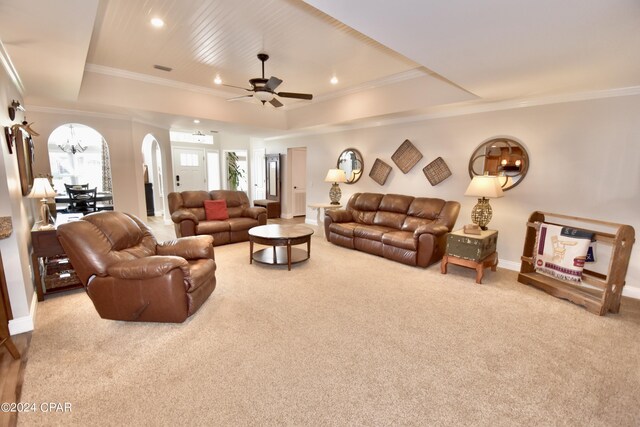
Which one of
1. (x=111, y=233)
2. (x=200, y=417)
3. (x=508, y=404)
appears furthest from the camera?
(x=111, y=233)

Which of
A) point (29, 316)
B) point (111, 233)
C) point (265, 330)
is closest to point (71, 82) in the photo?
point (111, 233)

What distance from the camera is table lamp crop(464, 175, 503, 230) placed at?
3.80m

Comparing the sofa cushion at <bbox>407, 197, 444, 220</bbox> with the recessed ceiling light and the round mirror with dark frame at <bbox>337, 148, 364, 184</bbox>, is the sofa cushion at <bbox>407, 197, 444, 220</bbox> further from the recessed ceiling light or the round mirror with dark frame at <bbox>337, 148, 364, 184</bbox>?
the recessed ceiling light

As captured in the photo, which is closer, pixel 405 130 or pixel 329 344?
pixel 329 344

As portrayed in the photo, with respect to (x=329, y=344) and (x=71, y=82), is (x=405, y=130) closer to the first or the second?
(x=329, y=344)

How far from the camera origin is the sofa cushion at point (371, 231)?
15.4 ft

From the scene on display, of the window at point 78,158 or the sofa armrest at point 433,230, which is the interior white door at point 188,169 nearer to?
the window at point 78,158

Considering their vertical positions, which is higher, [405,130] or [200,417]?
[405,130]

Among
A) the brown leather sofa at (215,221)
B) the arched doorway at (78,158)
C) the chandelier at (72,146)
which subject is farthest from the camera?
the arched doorway at (78,158)

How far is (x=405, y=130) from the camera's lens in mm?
5312

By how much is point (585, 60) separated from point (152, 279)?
4.30m

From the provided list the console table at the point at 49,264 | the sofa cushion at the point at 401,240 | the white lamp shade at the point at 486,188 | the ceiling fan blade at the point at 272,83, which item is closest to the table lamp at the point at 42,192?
the console table at the point at 49,264

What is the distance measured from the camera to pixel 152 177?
863 cm

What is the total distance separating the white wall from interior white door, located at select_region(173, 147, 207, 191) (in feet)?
19.2
